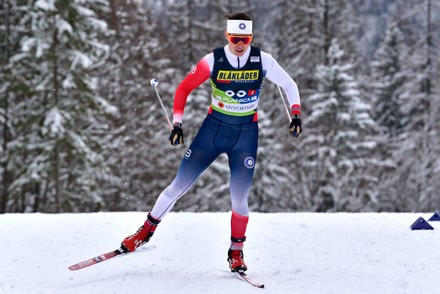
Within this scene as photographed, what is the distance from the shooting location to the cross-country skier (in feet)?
17.1

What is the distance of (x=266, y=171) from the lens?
78.4 feet

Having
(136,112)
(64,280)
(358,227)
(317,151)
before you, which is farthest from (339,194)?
(64,280)

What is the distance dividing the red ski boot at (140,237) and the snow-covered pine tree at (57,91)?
13069 mm

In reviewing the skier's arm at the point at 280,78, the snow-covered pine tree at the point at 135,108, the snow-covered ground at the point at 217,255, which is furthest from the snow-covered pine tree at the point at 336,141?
the skier's arm at the point at 280,78

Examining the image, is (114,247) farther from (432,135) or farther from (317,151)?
(432,135)

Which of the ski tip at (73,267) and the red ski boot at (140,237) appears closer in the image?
the ski tip at (73,267)

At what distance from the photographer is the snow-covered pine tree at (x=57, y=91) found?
60.2 ft

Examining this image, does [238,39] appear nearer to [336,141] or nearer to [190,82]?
[190,82]

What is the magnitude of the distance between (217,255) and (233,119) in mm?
1625

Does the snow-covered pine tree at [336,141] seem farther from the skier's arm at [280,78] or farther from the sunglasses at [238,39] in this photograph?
the sunglasses at [238,39]

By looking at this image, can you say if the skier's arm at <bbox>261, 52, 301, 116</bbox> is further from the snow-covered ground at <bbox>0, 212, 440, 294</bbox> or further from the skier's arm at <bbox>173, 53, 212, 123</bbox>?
the snow-covered ground at <bbox>0, 212, 440, 294</bbox>

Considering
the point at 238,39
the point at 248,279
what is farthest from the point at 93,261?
the point at 238,39

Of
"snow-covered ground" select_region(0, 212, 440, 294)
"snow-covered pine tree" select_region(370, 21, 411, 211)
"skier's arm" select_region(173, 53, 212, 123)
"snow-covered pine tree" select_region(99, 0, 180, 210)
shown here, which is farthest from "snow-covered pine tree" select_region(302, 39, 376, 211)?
"skier's arm" select_region(173, 53, 212, 123)

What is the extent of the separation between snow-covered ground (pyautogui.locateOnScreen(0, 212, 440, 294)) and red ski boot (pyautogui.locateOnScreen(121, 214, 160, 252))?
134mm
